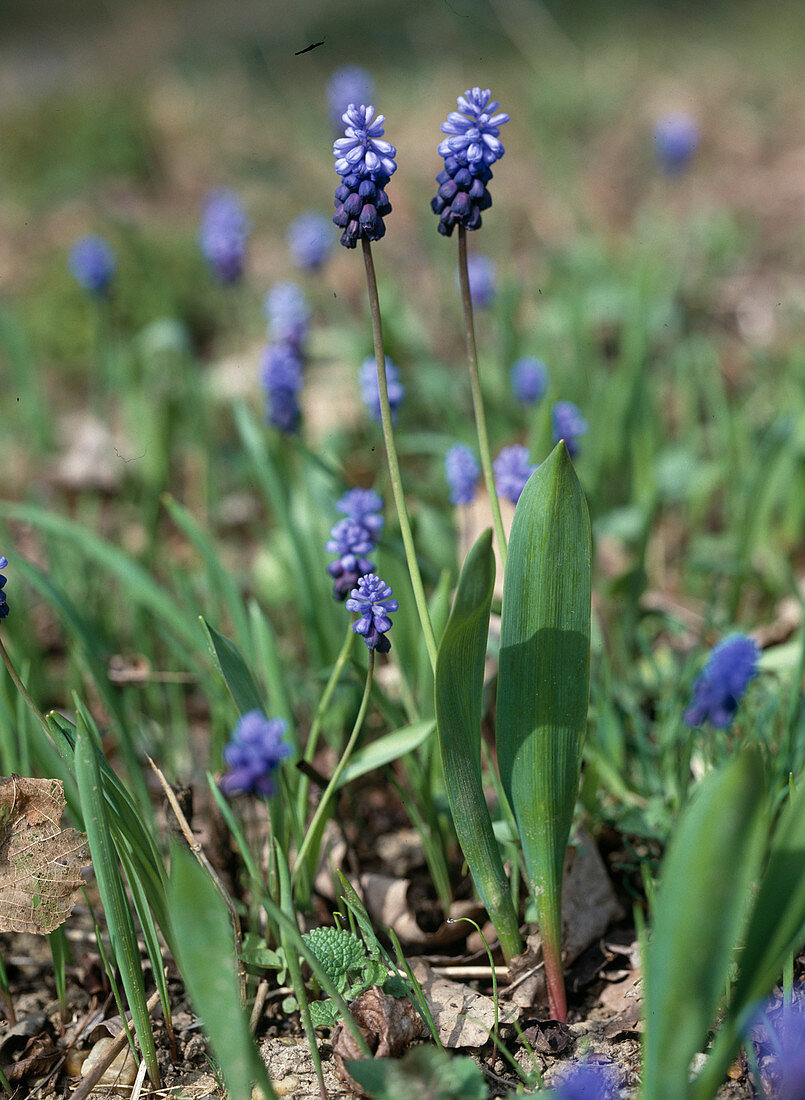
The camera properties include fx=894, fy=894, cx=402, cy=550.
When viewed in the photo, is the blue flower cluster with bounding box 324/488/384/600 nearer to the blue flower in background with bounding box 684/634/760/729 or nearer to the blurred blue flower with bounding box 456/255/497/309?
the blue flower in background with bounding box 684/634/760/729

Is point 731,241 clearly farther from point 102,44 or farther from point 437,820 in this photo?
point 102,44

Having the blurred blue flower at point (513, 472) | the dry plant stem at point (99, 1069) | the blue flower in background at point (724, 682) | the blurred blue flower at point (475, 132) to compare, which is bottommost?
the dry plant stem at point (99, 1069)

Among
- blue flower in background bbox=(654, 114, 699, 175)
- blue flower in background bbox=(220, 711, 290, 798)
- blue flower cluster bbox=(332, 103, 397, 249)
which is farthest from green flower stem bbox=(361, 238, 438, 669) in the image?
blue flower in background bbox=(654, 114, 699, 175)

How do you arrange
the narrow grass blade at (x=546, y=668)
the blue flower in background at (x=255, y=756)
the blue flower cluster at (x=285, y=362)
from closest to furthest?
the blue flower in background at (x=255, y=756) < the narrow grass blade at (x=546, y=668) < the blue flower cluster at (x=285, y=362)

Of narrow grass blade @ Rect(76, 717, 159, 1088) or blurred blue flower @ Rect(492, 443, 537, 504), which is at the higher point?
blurred blue flower @ Rect(492, 443, 537, 504)

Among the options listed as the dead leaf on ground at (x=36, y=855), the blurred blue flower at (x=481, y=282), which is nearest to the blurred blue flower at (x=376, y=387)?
the dead leaf on ground at (x=36, y=855)

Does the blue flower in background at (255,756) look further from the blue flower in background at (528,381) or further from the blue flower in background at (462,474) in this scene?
the blue flower in background at (528,381)
